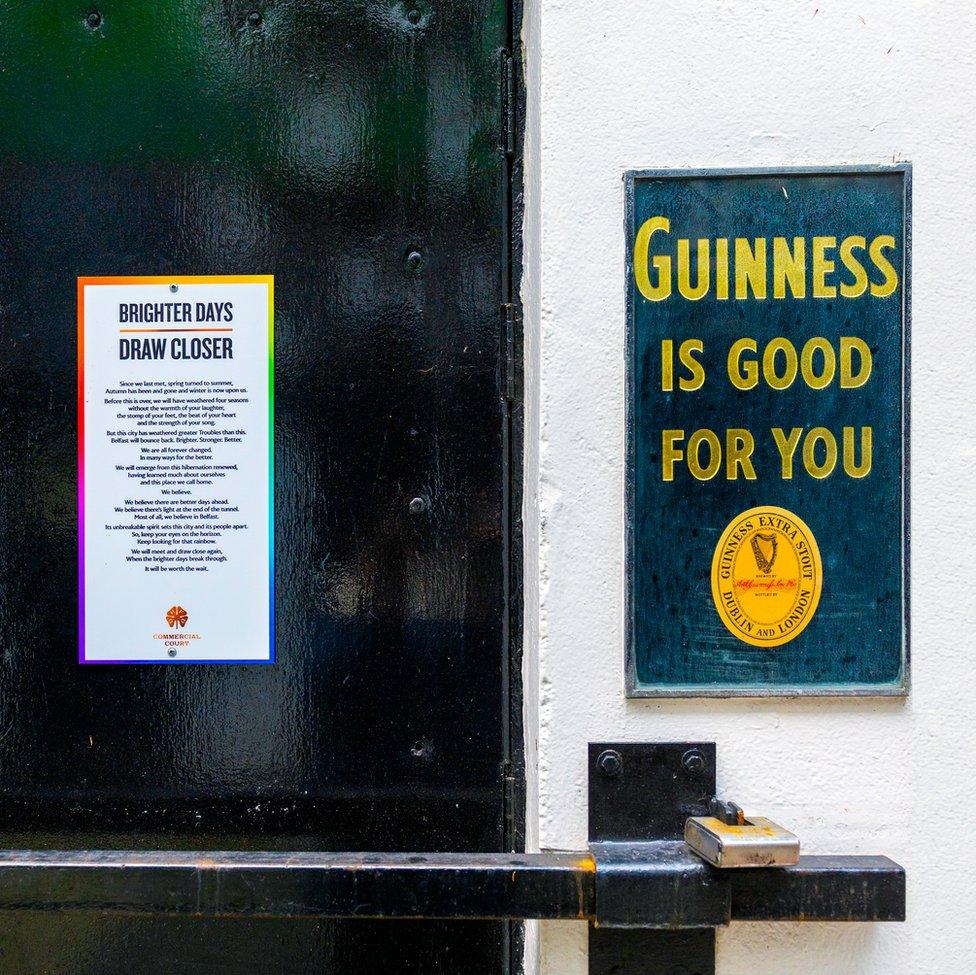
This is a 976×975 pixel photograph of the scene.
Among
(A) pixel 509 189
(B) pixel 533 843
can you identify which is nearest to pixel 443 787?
(B) pixel 533 843

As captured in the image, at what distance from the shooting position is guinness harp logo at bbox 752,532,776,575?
1001 millimetres

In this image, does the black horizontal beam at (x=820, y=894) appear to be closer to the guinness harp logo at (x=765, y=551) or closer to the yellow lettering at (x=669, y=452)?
the guinness harp logo at (x=765, y=551)

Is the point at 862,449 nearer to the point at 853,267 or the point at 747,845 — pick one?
the point at 853,267

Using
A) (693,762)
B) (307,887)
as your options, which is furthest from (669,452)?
(307,887)

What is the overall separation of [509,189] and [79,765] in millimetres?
1006

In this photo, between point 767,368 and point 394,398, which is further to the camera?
point 394,398

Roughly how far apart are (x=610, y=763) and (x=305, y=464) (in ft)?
1.85

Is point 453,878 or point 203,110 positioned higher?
point 203,110

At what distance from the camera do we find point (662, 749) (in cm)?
101

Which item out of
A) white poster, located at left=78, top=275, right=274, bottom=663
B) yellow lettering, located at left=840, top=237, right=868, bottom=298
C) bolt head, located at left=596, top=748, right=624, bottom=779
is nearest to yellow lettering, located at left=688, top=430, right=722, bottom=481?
yellow lettering, located at left=840, top=237, right=868, bottom=298

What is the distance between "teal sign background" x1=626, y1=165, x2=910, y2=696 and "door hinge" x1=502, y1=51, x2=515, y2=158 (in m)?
0.23

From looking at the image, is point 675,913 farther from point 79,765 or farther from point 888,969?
point 79,765

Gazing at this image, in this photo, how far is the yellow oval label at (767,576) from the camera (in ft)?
3.28

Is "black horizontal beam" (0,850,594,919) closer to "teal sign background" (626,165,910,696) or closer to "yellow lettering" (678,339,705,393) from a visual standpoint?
"teal sign background" (626,165,910,696)
